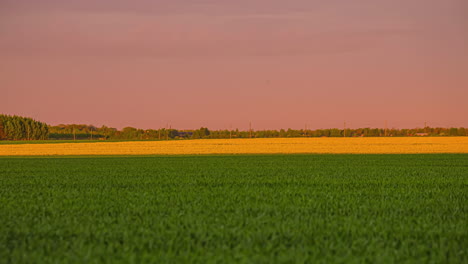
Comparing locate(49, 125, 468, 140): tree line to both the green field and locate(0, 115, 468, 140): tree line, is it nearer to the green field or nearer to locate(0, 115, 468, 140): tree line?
locate(0, 115, 468, 140): tree line

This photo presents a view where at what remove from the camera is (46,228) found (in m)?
7.76

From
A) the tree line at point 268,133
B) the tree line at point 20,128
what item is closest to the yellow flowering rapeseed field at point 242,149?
the tree line at point 268,133

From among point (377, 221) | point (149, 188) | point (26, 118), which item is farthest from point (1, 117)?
point (377, 221)

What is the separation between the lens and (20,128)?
90625mm

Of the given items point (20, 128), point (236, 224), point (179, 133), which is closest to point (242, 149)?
point (236, 224)

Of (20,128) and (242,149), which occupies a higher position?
(20,128)

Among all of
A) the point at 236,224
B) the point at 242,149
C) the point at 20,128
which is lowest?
the point at 236,224

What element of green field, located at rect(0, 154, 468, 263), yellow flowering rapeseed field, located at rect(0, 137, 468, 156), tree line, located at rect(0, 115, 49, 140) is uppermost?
tree line, located at rect(0, 115, 49, 140)

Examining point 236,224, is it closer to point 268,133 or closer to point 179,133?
point 268,133

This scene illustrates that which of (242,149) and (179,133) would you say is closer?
(242,149)

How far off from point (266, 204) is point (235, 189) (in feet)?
10.0

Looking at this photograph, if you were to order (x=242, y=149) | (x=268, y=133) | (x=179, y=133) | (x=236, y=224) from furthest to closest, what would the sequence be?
(x=179, y=133), (x=268, y=133), (x=242, y=149), (x=236, y=224)

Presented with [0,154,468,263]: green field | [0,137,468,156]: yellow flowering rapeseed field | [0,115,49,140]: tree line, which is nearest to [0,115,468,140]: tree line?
[0,115,49,140]: tree line

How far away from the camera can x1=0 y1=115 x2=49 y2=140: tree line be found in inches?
3533
